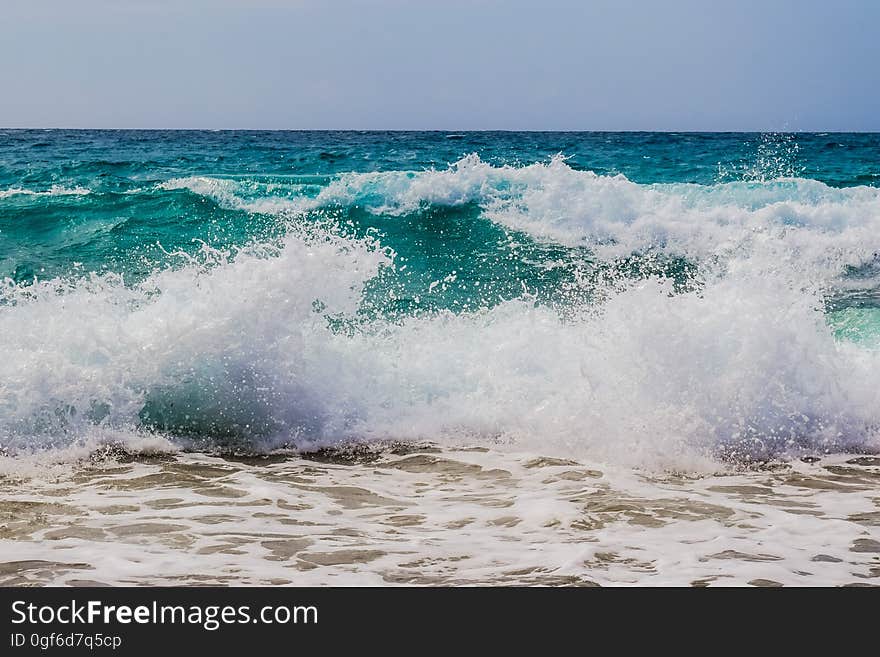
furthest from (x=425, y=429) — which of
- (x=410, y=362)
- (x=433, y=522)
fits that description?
(x=433, y=522)

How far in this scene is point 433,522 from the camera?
4820mm

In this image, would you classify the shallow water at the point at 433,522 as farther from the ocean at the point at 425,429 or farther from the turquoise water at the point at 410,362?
the turquoise water at the point at 410,362

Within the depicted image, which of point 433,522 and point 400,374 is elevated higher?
point 400,374

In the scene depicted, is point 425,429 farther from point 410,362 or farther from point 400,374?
point 410,362

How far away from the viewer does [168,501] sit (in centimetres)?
509

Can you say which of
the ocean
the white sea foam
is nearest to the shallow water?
the ocean

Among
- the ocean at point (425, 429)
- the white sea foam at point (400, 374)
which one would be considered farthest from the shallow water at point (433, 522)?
the white sea foam at point (400, 374)

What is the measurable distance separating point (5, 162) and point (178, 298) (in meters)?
15.8

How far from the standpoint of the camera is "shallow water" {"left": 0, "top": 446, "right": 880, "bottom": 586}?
4.00 metres

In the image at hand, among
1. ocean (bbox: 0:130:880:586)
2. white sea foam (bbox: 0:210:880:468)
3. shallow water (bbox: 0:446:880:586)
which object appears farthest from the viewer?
white sea foam (bbox: 0:210:880:468)

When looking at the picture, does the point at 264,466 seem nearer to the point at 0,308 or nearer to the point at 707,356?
the point at 0,308

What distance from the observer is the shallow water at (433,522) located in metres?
4.00

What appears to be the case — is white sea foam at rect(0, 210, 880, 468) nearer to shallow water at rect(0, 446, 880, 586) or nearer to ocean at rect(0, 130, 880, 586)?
ocean at rect(0, 130, 880, 586)
